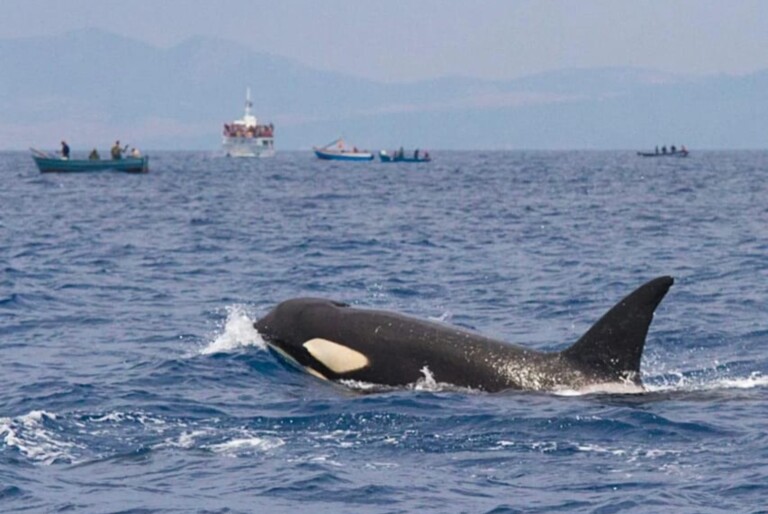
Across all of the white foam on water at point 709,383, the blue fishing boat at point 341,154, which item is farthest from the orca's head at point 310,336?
the blue fishing boat at point 341,154

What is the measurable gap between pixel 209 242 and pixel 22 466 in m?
21.3

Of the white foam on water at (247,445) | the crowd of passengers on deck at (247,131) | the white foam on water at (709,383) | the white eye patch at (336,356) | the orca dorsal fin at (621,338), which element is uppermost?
the crowd of passengers on deck at (247,131)

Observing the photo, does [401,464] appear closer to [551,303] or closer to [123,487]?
[123,487]

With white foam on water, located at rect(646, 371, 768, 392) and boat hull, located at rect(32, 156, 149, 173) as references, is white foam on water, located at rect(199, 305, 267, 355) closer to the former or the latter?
white foam on water, located at rect(646, 371, 768, 392)

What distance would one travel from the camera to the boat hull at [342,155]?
154m

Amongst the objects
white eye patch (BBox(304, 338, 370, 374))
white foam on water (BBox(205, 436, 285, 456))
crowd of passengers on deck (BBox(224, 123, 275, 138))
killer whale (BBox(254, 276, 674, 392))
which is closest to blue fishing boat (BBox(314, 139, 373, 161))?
crowd of passengers on deck (BBox(224, 123, 275, 138))

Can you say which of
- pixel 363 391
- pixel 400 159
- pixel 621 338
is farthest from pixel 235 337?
pixel 400 159

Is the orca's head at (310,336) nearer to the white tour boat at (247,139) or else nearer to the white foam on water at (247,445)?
the white foam on water at (247,445)

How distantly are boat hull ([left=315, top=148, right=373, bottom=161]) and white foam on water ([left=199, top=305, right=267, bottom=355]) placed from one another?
135 m

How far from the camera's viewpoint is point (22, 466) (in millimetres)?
11070

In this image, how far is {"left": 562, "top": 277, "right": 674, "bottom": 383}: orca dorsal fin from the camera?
511 inches

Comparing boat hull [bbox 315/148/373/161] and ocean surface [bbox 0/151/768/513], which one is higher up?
boat hull [bbox 315/148/373/161]

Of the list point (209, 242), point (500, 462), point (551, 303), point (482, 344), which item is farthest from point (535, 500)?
point (209, 242)

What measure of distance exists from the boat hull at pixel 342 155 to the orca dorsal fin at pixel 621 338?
140001mm
